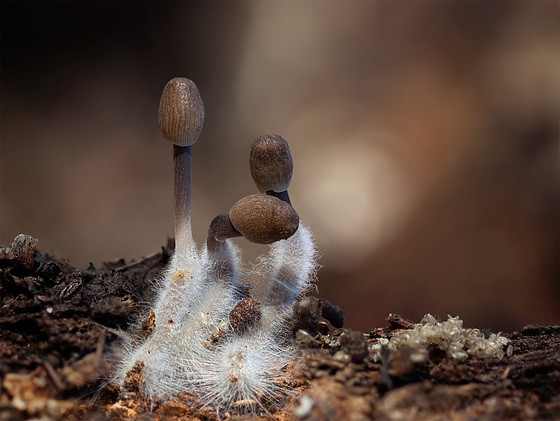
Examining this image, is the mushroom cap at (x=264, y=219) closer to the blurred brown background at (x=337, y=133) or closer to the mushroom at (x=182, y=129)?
the mushroom at (x=182, y=129)

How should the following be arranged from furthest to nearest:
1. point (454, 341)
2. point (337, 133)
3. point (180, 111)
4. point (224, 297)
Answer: point (337, 133) → point (224, 297) → point (180, 111) → point (454, 341)

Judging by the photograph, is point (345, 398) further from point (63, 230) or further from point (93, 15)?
point (93, 15)

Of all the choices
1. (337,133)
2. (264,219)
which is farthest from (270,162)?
(337,133)

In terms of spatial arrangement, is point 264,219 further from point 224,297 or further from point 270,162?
point 224,297

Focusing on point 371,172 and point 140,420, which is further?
point 371,172

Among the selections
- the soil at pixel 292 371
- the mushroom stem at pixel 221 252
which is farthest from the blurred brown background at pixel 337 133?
the soil at pixel 292 371

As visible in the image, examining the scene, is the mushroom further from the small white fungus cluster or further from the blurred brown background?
the blurred brown background

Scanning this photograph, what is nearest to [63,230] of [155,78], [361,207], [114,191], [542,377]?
[114,191]

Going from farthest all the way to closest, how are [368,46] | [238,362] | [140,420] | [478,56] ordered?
[368,46] → [478,56] → [238,362] → [140,420]
